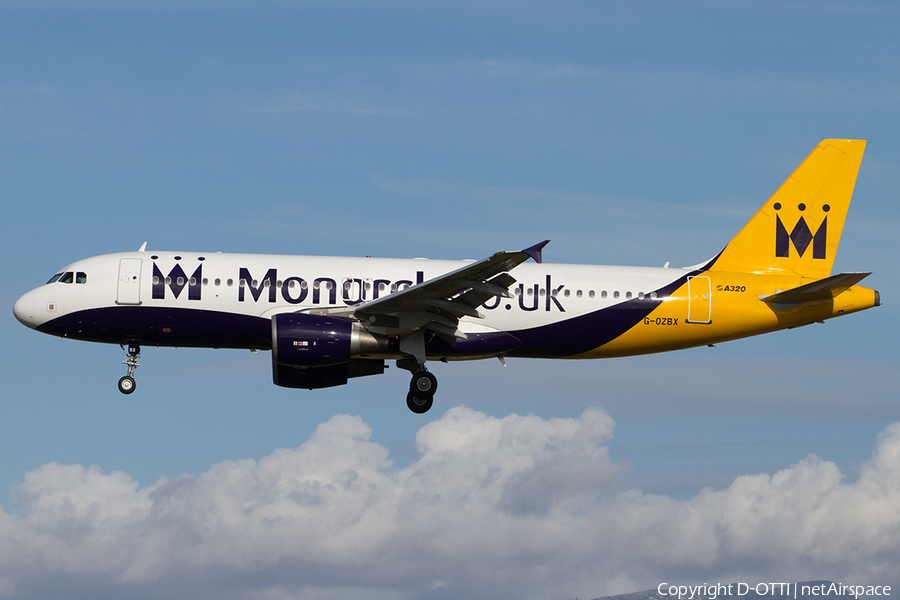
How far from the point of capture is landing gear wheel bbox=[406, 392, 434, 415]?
31016 millimetres

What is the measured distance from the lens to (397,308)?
29.0 metres

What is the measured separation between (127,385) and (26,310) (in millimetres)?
3768

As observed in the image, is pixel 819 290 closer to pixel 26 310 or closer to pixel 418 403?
pixel 418 403

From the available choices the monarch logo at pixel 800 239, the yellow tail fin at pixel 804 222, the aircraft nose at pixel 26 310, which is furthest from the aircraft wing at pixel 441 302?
the monarch logo at pixel 800 239

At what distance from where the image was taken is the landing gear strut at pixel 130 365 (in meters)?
30.9

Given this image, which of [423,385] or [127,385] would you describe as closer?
[423,385]

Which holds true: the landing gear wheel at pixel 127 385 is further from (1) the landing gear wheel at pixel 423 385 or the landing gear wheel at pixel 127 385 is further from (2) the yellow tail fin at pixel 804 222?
(2) the yellow tail fin at pixel 804 222

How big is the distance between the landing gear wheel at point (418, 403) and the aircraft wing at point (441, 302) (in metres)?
2.08

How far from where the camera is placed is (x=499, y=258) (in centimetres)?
2541

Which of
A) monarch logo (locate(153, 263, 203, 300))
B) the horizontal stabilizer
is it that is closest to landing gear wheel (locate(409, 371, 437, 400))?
monarch logo (locate(153, 263, 203, 300))

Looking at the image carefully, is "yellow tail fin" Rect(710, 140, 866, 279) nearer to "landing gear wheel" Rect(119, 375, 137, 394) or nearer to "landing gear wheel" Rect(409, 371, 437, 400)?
"landing gear wheel" Rect(409, 371, 437, 400)

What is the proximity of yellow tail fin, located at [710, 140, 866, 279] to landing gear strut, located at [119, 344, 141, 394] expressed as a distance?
18508 mm

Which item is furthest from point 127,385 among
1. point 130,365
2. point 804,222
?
point 804,222

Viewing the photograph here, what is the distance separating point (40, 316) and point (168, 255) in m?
4.25
